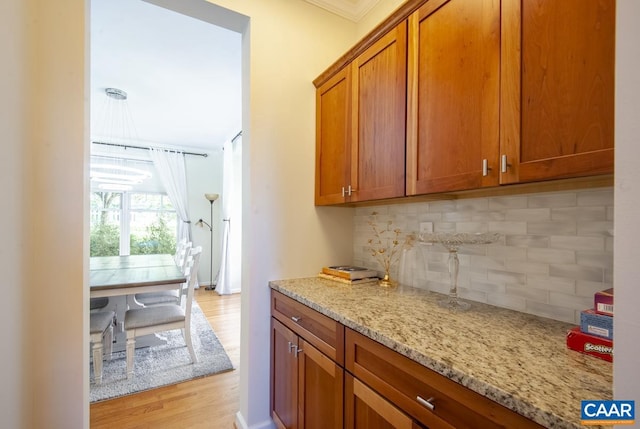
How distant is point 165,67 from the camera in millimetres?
2738

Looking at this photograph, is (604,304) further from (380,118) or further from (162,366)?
(162,366)

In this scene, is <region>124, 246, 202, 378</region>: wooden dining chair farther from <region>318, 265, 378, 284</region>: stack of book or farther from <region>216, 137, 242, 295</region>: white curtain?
<region>216, 137, 242, 295</region>: white curtain

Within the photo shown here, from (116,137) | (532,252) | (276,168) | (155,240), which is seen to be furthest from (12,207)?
(155,240)

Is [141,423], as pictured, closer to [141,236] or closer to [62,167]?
[62,167]

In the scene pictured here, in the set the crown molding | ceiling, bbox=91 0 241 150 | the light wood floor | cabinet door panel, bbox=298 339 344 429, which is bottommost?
the light wood floor

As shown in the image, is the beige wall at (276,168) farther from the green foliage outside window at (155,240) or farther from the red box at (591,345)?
the green foliage outside window at (155,240)

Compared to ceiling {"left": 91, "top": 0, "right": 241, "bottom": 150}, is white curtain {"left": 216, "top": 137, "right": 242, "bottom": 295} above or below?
below

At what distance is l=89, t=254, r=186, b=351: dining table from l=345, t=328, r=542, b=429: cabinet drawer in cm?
199

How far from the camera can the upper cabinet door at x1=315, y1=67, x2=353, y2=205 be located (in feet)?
5.57

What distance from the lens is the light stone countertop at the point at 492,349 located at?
0.60 metres

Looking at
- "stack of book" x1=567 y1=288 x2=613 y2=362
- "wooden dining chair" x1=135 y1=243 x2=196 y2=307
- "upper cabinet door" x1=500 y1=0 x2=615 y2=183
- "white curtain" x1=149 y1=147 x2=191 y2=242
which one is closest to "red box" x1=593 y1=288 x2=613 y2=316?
"stack of book" x1=567 y1=288 x2=613 y2=362

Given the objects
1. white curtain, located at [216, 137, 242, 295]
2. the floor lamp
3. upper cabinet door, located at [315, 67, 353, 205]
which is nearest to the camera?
upper cabinet door, located at [315, 67, 353, 205]

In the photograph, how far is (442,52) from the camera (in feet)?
3.82
